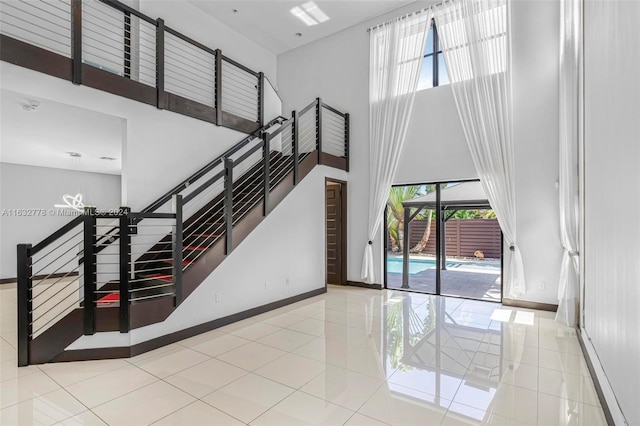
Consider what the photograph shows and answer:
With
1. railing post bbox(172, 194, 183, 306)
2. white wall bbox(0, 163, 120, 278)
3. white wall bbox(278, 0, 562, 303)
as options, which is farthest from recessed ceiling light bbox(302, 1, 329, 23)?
white wall bbox(0, 163, 120, 278)

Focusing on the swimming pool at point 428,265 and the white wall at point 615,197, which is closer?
the white wall at point 615,197

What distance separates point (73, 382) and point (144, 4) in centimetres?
588

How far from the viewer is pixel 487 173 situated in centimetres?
552

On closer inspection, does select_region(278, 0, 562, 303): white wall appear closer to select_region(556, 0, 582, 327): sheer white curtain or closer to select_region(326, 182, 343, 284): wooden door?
select_region(326, 182, 343, 284): wooden door

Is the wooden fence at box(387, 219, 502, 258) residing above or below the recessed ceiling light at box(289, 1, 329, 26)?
below

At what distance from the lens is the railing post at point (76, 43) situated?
3.69 m

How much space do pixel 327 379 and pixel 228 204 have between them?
240cm

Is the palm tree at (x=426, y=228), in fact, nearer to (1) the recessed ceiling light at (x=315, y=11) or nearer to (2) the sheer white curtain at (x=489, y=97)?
(2) the sheer white curtain at (x=489, y=97)

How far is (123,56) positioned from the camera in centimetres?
554

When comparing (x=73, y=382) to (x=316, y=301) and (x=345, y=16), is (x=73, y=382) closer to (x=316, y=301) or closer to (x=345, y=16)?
(x=316, y=301)

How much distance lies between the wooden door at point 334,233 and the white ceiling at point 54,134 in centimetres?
423

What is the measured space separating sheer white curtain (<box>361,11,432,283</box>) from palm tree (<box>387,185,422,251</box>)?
0.34 m

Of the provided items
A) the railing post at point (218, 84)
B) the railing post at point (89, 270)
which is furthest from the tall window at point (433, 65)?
the railing post at point (89, 270)

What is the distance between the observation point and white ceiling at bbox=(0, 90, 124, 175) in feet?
14.7
